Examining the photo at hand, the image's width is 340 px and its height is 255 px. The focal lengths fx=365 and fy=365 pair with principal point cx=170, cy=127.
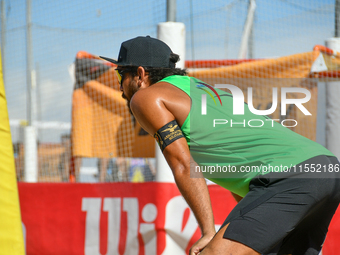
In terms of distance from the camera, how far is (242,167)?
1928 millimetres

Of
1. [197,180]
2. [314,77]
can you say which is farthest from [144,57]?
[314,77]

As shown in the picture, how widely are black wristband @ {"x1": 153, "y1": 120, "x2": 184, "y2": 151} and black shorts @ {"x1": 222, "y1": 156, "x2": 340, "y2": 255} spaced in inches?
18.1

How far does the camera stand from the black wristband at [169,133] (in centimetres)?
188

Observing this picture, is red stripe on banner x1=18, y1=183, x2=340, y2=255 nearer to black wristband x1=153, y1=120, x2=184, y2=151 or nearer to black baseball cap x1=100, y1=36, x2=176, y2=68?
black baseball cap x1=100, y1=36, x2=176, y2=68

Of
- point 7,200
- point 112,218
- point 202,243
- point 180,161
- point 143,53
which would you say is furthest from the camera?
point 112,218

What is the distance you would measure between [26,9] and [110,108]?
2.42m

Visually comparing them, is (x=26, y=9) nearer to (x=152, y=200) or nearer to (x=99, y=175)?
(x=99, y=175)

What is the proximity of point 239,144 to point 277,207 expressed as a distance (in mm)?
368

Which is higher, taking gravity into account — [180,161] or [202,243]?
[180,161]

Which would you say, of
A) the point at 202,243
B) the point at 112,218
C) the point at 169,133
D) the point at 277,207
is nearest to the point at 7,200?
the point at 169,133

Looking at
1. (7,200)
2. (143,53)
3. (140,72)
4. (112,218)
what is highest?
(143,53)

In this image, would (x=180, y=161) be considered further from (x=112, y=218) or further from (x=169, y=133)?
(x=112, y=218)

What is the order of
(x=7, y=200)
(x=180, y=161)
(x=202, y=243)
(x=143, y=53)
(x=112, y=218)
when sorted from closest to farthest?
1. (x=202, y=243)
2. (x=180, y=161)
3. (x=7, y=200)
4. (x=143, y=53)
5. (x=112, y=218)

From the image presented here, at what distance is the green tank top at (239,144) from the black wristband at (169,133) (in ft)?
0.22
